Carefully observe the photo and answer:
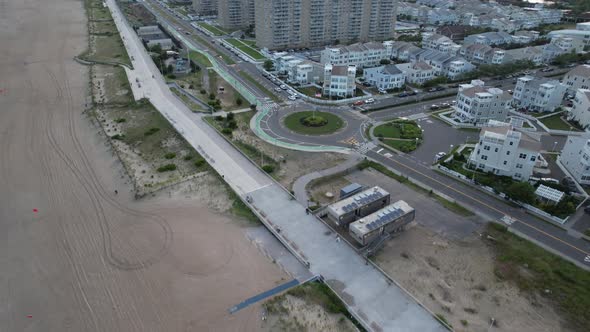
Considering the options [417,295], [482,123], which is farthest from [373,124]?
[417,295]

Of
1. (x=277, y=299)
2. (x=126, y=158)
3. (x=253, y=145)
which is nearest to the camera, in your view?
(x=277, y=299)

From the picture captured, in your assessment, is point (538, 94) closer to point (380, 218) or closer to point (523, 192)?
point (523, 192)

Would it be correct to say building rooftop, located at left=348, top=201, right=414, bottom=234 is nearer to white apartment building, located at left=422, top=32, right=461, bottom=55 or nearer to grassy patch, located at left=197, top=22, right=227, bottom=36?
white apartment building, located at left=422, top=32, right=461, bottom=55

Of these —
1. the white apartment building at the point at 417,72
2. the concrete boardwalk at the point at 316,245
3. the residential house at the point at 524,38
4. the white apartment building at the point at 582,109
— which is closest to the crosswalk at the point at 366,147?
the concrete boardwalk at the point at 316,245

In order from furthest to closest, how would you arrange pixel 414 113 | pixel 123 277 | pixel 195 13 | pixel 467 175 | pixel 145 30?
pixel 195 13
pixel 145 30
pixel 414 113
pixel 467 175
pixel 123 277

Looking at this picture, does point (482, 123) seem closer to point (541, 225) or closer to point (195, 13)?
point (541, 225)

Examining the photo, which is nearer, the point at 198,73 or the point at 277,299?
the point at 277,299

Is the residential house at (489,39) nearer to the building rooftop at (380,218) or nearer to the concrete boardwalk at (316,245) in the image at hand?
the concrete boardwalk at (316,245)

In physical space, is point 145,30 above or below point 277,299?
above
